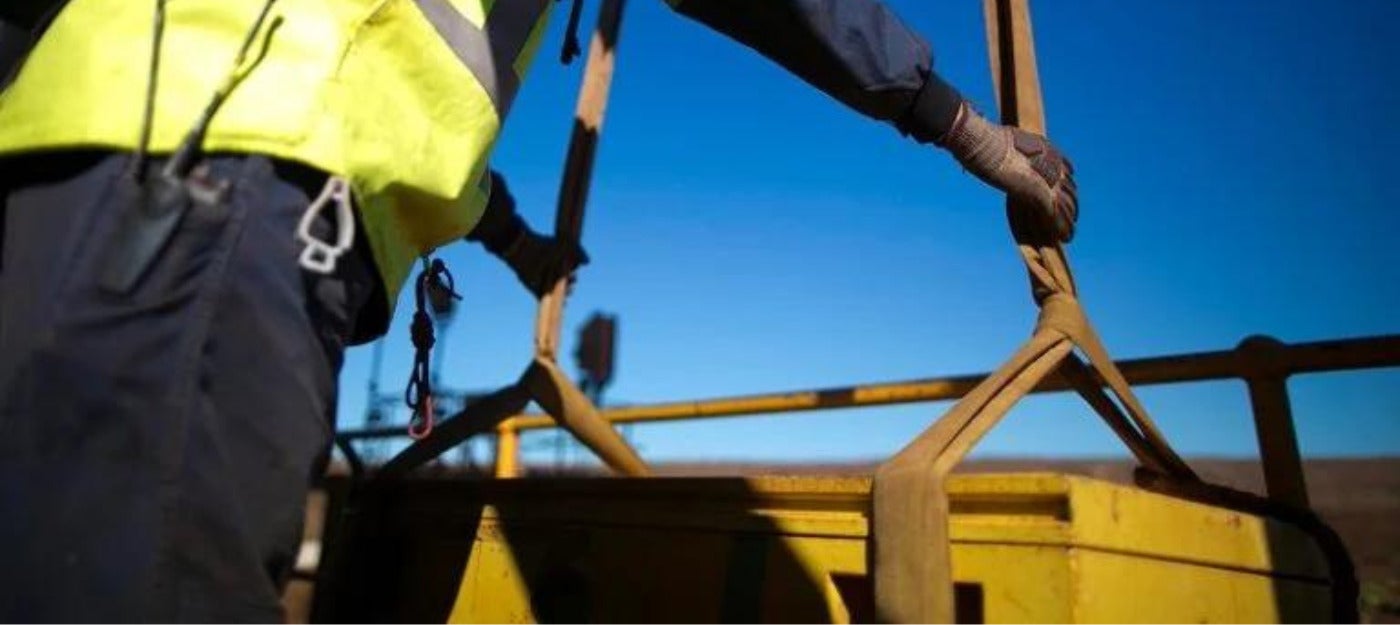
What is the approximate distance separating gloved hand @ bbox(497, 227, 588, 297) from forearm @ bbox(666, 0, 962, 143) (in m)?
1.62

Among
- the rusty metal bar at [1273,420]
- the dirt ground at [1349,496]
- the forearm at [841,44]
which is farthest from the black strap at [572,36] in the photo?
the dirt ground at [1349,496]

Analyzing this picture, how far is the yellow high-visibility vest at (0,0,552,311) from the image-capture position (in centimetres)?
93

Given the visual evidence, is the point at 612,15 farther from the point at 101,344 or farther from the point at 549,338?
the point at 101,344

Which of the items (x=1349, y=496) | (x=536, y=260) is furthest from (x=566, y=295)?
(x=1349, y=496)

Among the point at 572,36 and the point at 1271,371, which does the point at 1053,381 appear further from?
the point at 572,36

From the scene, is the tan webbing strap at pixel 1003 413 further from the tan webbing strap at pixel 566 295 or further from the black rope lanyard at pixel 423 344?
the tan webbing strap at pixel 566 295

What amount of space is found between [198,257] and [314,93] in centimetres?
23

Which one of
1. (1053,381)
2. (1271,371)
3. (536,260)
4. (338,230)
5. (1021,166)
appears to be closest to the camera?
(338,230)

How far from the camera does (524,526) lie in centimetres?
191

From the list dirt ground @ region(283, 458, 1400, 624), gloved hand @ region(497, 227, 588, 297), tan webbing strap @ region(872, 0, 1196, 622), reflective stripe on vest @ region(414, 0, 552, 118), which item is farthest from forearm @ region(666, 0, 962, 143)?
dirt ground @ region(283, 458, 1400, 624)

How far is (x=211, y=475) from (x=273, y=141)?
0.37 metres

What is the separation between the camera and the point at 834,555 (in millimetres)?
1407

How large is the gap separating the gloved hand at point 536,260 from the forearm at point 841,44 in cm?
162

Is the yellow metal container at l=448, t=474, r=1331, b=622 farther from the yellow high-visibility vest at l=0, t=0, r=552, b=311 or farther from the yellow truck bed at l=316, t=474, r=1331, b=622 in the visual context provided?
the yellow high-visibility vest at l=0, t=0, r=552, b=311
